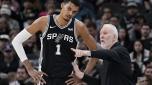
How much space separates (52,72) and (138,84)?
3266 mm

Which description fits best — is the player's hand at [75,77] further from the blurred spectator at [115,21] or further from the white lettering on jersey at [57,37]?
the blurred spectator at [115,21]

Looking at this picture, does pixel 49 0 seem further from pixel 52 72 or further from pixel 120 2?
pixel 52 72

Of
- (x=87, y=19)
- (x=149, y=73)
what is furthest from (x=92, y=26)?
(x=149, y=73)

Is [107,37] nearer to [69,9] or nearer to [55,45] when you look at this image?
[69,9]

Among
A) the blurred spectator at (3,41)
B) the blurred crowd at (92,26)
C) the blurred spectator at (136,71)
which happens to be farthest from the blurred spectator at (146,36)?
the blurred spectator at (3,41)

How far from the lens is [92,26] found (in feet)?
41.7

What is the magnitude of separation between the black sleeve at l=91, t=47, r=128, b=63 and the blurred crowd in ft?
11.0

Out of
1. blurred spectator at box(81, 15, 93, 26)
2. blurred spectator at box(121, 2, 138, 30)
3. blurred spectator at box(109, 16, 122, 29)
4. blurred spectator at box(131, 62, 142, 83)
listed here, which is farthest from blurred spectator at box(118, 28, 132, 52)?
blurred spectator at box(131, 62, 142, 83)

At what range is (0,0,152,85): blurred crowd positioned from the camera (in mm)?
11031

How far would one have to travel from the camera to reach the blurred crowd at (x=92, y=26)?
36.2ft

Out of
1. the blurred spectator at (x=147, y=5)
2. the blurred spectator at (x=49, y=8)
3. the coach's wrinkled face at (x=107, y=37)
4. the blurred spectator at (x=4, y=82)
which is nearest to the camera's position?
the coach's wrinkled face at (x=107, y=37)

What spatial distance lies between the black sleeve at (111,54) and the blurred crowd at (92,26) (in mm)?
3343

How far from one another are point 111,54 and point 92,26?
601 cm

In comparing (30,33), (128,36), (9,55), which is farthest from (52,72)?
(128,36)
